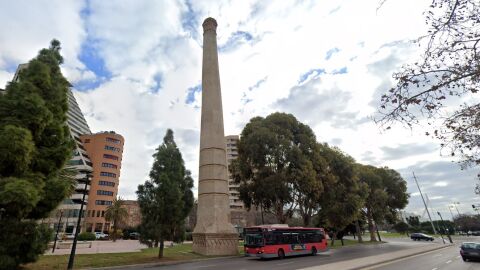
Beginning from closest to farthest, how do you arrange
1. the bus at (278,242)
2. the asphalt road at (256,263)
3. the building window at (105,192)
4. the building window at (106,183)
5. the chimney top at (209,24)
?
the asphalt road at (256,263) < the bus at (278,242) < the chimney top at (209,24) < the building window at (105,192) < the building window at (106,183)

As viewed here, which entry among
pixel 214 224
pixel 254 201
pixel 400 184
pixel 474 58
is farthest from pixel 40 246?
pixel 400 184

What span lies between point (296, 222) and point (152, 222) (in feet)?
164

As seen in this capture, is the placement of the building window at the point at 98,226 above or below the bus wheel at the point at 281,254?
above

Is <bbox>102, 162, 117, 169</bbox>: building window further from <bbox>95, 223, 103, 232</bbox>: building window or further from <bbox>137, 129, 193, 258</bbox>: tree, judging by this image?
<bbox>137, 129, 193, 258</bbox>: tree

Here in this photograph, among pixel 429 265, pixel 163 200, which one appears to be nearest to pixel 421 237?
pixel 429 265

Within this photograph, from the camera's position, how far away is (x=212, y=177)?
1121 inches

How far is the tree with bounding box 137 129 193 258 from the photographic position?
21.0 metres

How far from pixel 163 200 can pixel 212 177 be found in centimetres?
761

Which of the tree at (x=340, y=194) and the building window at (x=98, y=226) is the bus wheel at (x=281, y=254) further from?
the building window at (x=98, y=226)

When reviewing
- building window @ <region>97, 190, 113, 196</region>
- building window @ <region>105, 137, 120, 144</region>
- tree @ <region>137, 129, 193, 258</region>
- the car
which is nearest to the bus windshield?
tree @ <region>137, 129, 193, 258</region>

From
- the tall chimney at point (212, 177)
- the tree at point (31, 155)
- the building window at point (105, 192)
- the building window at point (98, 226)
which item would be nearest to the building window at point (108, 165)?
the building window at point (105, 192)

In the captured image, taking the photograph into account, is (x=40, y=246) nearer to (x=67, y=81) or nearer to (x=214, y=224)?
(x=67, y=81)

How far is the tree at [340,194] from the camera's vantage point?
35.3 meters

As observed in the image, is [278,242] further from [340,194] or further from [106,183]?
[106,183]
